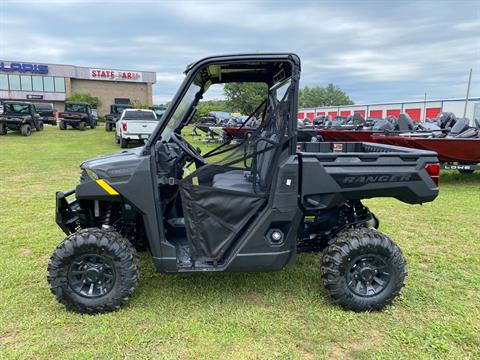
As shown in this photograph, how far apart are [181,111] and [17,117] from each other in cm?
2022

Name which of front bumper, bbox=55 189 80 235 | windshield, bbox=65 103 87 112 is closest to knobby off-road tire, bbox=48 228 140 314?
front bumper, bbox=55 189 80 235

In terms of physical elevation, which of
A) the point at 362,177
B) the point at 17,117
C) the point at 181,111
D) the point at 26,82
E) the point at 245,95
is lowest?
the point at 362,177

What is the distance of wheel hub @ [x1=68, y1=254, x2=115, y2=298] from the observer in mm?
3033

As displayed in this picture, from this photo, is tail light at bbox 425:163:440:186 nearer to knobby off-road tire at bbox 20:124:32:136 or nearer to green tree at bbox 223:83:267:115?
green tree at bbox 223:83:267:115

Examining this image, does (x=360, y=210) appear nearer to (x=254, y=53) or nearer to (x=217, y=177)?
(x=217, y=177)

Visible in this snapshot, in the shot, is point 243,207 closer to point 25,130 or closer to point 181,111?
point 181,111

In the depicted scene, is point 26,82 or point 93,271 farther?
point 26,82

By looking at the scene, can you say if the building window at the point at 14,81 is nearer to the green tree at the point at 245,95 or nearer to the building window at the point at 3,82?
the building window at the point at 3,82

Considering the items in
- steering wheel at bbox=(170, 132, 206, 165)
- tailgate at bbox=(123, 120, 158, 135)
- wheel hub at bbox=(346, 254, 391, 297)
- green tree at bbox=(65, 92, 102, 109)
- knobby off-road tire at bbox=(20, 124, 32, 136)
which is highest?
green tree at bbox=(65, 92, 102, 109)

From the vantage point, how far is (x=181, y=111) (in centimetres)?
329

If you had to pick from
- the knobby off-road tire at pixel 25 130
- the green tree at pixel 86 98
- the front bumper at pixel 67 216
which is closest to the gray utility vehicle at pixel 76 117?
the knobby off-road tire at pixel 25 130

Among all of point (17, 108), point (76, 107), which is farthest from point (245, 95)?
point (76, 107)

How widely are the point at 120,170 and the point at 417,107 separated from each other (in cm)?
3334

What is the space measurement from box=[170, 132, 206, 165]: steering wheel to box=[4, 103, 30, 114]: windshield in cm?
2032
